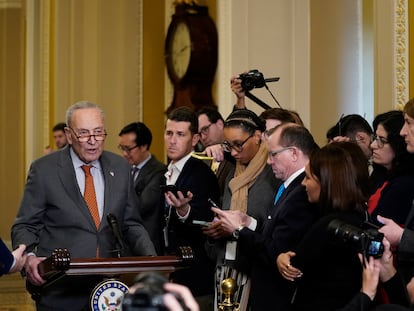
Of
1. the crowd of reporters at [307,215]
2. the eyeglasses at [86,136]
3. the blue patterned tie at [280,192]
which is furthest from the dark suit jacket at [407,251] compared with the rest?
the eyeglasses at [86,136]

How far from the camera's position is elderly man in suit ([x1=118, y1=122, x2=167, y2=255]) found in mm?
6194

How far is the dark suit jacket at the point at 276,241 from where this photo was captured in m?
4.45

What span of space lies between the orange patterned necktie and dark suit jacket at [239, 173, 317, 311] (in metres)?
0.73

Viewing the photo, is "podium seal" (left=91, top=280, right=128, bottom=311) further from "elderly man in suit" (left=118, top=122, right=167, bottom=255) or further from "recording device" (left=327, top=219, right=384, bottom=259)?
"elderly man in suit" (left=118, top=122, right=167, bottom=255)

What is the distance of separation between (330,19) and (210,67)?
5.29 ft

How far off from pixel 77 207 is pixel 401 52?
2.67m

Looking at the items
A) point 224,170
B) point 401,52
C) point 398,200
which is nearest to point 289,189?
point 398,200

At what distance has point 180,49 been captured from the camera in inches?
407

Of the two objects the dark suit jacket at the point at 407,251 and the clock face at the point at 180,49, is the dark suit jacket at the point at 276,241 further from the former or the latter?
the clock face at the point at 180,49

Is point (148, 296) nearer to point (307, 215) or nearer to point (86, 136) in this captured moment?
point (307, 215)

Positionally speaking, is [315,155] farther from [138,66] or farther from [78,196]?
[138,66]

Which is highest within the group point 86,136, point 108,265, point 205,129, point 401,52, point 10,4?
point 10,4

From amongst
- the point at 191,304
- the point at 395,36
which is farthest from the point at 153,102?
the point at 191,304

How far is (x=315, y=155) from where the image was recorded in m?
4.09
